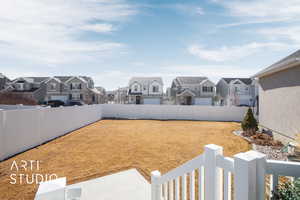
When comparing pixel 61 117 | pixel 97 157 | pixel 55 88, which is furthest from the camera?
pixel 55 88

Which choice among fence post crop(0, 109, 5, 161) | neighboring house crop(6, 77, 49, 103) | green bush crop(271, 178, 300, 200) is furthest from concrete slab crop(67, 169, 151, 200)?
neighboring house crop(6, 77, 49, 103)

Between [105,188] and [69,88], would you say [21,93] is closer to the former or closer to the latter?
[69,88]

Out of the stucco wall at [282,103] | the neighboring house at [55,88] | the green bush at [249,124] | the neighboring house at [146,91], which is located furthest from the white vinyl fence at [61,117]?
the neighboring house at [55,88]

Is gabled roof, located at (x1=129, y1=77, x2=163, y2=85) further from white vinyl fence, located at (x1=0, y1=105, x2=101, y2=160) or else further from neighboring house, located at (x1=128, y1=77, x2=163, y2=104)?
white vinyl fence, located at (x1=0, y1=105, x2=101, y2=160)

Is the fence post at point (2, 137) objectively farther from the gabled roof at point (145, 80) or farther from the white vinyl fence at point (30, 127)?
the gabled roof at point (145, 80)

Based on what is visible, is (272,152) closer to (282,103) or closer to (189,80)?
(282,103)

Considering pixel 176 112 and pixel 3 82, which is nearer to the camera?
pixel 176 112

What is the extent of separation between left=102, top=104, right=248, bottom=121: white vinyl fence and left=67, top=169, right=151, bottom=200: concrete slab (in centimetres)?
1325

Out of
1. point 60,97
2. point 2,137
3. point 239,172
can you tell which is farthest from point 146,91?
point 239,172

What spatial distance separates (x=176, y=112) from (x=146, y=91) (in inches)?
501

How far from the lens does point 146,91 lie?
29.2 metres

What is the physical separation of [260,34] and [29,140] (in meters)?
11.5

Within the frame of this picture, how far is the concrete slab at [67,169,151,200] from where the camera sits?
337cm

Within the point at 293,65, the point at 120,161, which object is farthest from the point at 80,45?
the point at 293,65
